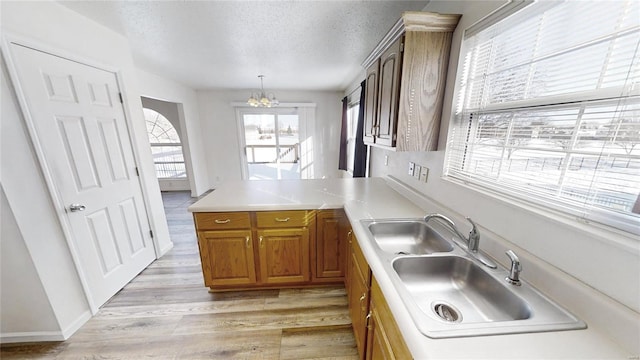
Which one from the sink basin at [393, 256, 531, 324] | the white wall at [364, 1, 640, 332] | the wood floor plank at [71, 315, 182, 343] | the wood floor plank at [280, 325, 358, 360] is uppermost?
the white wall at [364, 1, 640, 332]

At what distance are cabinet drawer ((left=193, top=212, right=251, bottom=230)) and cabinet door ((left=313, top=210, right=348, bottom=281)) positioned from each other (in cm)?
58

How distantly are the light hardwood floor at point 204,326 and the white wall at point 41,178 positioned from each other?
196mm

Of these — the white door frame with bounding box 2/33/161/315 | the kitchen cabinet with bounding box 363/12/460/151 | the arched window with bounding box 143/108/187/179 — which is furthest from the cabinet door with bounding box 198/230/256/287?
the arched window with bounding box 143/108/187/179

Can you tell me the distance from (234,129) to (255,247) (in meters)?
3.85

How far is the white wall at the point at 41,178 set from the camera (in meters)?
1.31

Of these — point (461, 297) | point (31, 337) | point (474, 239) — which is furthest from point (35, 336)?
point (474, 239)

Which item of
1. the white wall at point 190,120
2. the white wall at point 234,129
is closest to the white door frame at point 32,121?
the white wall at point 190,120

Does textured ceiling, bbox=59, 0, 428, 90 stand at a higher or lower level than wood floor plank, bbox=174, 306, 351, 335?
higher

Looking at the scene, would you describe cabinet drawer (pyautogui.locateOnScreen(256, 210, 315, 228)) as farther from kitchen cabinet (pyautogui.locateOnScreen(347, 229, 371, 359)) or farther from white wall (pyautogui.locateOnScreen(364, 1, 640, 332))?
white wall (pyautogui.locateOnScreen(364, 1, 640, 332))

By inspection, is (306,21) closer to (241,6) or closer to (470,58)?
(241,6)

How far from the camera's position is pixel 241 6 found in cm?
158

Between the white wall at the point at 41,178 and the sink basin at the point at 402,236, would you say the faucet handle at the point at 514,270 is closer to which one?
the sink basin at the point at 402,236

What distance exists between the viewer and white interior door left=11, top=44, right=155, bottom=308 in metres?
1.45

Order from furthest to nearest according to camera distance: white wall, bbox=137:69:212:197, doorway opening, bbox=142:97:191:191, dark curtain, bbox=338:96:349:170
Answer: doorway opening, bbox=142:97:191:191 → dark curtain, bbox=338:96:349:170 → white wall, bbox=137:69:212:197
